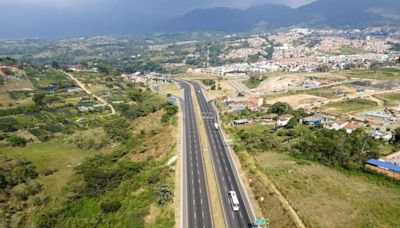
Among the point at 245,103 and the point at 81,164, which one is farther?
the point at 245,103

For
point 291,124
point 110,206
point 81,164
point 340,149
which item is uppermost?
point 340,149

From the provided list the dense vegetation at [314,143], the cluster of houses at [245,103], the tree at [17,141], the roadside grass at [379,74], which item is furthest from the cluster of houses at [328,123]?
the roadside grass at [379,74]

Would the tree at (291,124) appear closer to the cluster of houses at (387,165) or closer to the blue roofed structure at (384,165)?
the cluster of houses at (387,165)

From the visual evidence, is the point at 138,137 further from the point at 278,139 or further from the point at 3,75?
the point at 3,75

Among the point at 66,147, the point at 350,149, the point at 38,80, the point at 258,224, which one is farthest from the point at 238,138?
the point at 38,80

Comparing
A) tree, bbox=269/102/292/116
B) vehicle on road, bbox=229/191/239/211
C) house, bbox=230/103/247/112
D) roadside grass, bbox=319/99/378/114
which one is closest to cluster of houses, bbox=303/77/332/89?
roadside grass, bbox=319/99/378/114

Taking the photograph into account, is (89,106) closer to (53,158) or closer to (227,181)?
(53,158)

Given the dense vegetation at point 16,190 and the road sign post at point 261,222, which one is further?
the dense vegetation at point 16,190

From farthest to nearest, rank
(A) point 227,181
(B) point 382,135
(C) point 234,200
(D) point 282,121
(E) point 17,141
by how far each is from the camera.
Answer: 1. (D) point 282,121
2. (E) point 17,141
3. (B) point 382,135
4. (A) point 227,181
5. (C) point 234,200

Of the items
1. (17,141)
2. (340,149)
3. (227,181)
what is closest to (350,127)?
(340,149)
